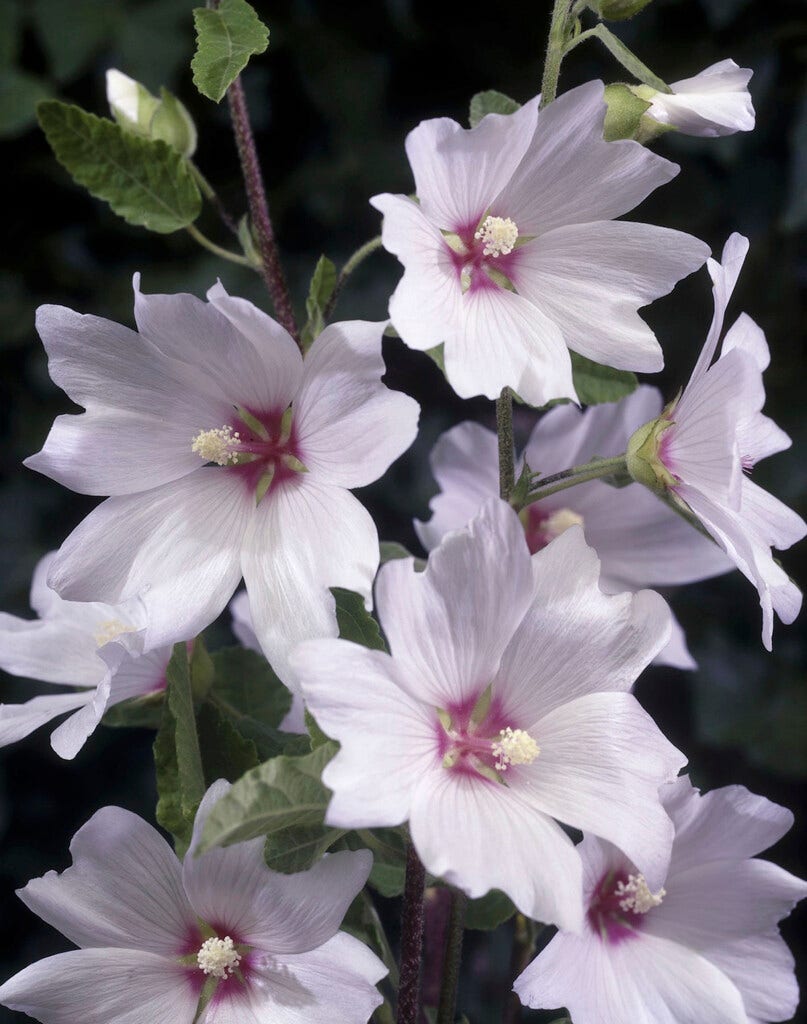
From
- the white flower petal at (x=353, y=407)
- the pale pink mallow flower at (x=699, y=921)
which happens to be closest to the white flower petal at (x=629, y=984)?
the pale pink mallow flower at (x=699, y=921)

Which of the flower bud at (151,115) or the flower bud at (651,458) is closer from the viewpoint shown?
the flower bud at (651,458)

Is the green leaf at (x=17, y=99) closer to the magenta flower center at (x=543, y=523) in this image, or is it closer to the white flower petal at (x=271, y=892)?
the magenta flower center at (x=543, y=523)

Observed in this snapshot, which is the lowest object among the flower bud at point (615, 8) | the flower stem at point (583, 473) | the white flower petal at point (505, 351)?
the flower stem at point (583, 473)

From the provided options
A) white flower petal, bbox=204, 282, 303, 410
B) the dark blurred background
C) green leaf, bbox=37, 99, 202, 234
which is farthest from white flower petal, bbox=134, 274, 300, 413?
the dark blurred background

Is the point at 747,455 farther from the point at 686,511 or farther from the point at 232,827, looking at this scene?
the point at 232,827

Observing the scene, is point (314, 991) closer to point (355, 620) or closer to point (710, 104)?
point (355, 620)

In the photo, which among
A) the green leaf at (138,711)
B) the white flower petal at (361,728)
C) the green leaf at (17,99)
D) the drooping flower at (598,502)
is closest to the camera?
the white flower petal at (361,728)

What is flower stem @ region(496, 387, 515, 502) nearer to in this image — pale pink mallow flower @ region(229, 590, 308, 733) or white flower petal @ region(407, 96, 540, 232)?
white flower petal @ region(407, 96, 540, 232)
